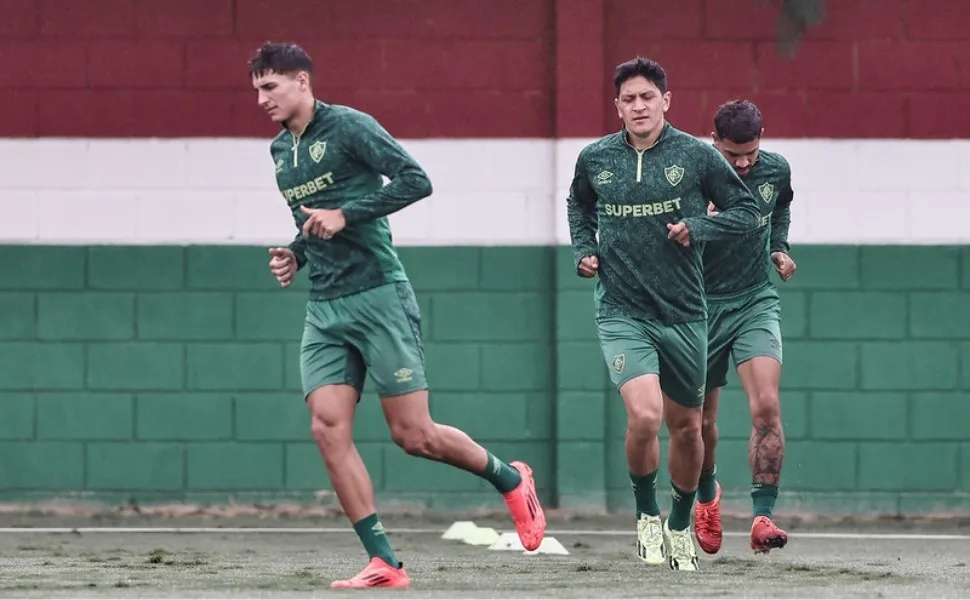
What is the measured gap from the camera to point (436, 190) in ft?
36.6

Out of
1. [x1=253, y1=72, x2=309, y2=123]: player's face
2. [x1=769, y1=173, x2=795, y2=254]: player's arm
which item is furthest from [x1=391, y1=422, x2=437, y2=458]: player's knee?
[x1=769, y1=173, x2=795, y2=254]: player's arm

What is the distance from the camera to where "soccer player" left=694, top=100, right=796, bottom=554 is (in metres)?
8.73

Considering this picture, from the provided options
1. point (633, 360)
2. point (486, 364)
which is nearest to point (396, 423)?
point (633, 360)

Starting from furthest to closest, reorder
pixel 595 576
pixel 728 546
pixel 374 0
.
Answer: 1. pixel 374 0
2. pixel 728 546
3. pixel 595 576

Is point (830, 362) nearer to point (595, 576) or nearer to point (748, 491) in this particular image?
point (748, 491)

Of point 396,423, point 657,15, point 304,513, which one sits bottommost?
point 304,513

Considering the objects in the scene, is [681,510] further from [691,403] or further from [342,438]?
[342,438]

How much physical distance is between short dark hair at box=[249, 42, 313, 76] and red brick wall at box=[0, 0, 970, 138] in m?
3.71

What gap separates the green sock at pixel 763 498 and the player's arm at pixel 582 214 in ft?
4.59

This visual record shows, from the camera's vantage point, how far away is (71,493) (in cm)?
1120


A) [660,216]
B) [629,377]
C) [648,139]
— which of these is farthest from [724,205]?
[629,377]

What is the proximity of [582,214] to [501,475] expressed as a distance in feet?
4.01

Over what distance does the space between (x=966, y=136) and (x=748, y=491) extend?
2372 mm

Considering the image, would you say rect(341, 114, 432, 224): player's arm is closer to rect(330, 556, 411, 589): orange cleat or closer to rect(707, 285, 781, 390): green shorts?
rect(330, 556, 411, 589): orange cleat
